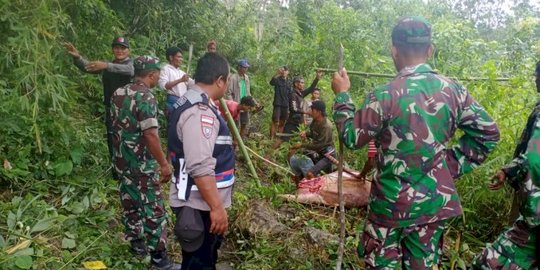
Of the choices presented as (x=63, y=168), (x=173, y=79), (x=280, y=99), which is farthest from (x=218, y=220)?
(x=280, y=99)

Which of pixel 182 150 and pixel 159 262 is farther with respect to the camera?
pixel 159 262

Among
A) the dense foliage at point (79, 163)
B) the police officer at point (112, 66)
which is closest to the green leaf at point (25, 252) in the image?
the dense foliage at point (79, 163)

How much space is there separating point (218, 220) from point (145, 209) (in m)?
A: 1.39

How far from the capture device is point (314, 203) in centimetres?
431

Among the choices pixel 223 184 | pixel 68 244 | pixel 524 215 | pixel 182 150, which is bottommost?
pixel 68 244

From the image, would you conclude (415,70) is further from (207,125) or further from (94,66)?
(94,66)

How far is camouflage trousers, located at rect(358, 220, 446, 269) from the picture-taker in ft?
7.57

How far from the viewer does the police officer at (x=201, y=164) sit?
89.3 inches

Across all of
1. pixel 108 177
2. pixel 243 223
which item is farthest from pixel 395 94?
pixel 108 177

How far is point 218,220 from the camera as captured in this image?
2350 millimetres

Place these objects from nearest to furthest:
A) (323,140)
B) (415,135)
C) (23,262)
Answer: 1. (415,135)
2. (23,262)
3. (323,140)

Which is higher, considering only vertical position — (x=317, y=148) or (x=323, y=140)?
(x=323, y=140)

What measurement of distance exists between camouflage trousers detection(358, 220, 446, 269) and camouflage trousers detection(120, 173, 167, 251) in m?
1.81

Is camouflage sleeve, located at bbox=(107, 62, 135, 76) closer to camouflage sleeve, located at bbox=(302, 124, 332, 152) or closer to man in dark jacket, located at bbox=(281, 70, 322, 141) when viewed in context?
camouflage sleeve, located at bbox=(302, 124, 332, 152)
